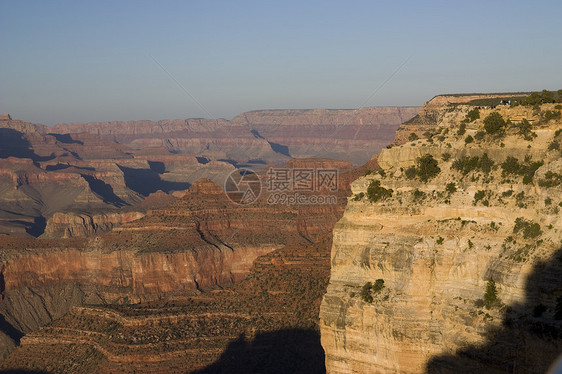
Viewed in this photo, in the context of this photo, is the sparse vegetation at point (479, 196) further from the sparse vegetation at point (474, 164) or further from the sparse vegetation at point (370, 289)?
the sparse vegetation at point (370, 289)

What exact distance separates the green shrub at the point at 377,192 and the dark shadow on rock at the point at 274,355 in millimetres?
26396

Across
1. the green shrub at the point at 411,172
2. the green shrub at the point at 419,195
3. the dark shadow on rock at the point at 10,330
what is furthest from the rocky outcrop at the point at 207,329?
the green shrub at the point at 419,195

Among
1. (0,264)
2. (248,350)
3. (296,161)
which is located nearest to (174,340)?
(248,350)

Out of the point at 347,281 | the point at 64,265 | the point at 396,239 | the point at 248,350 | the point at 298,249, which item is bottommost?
the point at 64,265

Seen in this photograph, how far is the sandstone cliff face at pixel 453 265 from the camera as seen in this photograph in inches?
1073

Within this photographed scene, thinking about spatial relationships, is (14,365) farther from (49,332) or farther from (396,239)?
(396,239)

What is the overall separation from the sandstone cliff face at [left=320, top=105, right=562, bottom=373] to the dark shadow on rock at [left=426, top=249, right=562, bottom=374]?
0.12 feet

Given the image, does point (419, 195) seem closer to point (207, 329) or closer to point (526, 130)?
point (526, 130)

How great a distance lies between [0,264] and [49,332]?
4462 cm

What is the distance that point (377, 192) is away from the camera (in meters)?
34.0

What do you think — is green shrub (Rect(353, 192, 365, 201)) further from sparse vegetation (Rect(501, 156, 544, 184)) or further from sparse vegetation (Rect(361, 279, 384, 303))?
sparse vegetation (Rect(501, 156, 544, 184))

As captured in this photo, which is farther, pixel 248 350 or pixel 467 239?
pixel 248 350

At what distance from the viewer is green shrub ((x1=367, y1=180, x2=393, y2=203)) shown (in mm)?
33781

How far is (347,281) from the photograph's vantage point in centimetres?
A: 3381
